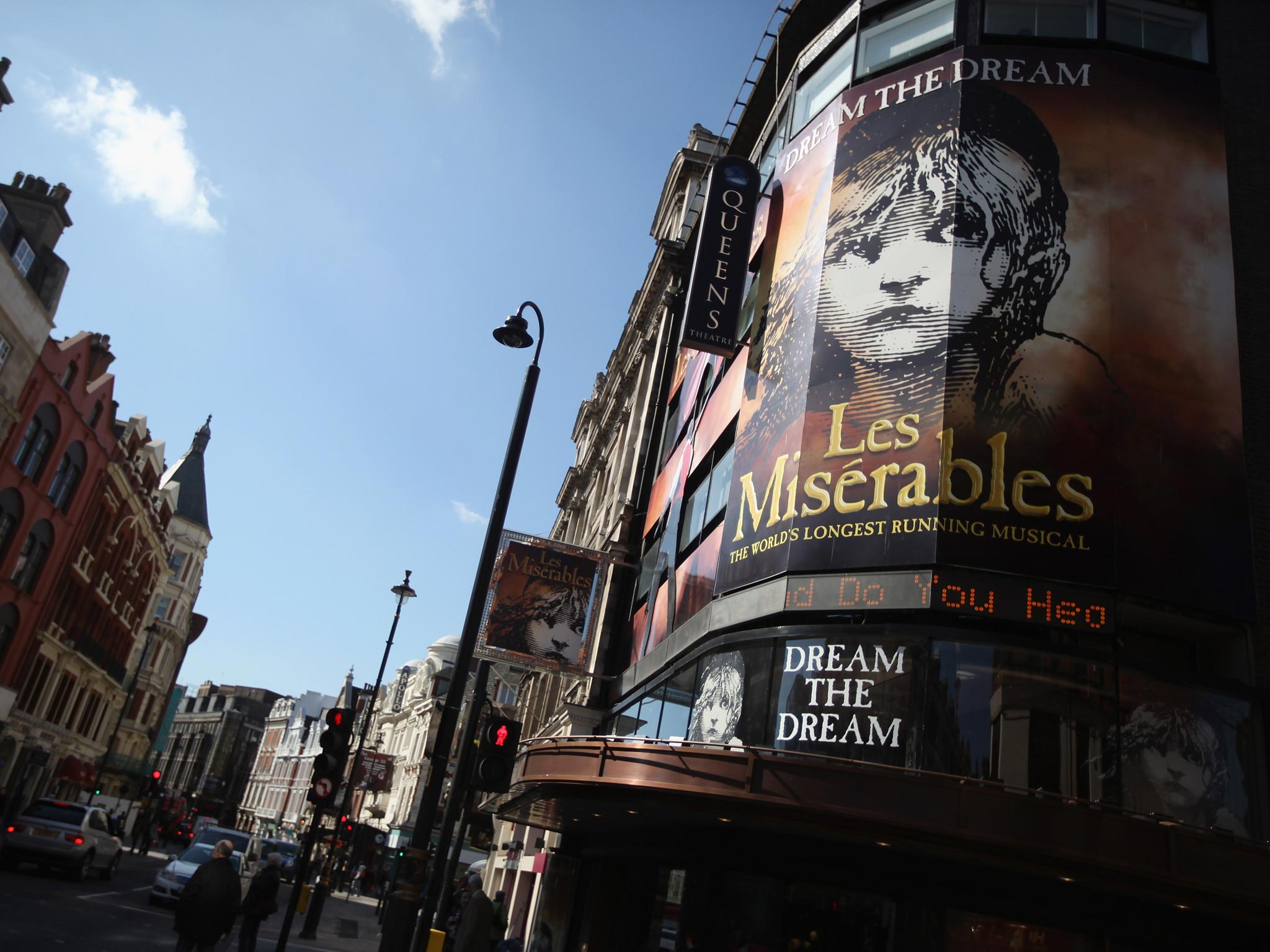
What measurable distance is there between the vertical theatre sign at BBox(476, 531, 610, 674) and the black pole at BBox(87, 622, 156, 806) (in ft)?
147

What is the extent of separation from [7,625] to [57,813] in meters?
18.7

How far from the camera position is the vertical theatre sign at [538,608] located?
21.8 meters

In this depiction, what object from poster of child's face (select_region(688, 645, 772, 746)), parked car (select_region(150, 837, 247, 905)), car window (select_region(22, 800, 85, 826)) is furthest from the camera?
car window (select_region(22, 800, 85, 826))

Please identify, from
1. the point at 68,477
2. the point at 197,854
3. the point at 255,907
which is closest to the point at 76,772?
the point at 68,477

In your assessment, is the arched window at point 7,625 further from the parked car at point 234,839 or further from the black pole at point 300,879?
the black pole at point 300,879

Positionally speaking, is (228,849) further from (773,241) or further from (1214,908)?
(773,241)

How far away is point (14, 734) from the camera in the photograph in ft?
139

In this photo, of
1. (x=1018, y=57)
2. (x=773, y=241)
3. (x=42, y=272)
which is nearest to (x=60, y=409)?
(x=42, y=272)

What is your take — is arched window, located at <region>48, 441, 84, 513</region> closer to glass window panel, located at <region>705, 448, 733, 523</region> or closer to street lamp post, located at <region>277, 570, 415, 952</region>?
street lamp post, located at <region>277, 570, 415, 952</region>

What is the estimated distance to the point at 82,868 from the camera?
2367 cm

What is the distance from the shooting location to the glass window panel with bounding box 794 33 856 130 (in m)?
18.6

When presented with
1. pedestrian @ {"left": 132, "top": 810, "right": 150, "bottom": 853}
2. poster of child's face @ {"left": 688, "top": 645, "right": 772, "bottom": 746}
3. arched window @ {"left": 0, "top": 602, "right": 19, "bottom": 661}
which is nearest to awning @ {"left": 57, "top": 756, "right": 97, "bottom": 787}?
pedestrian @ {"left": 132, "top": 810, "right": 150, "bottom": 853}

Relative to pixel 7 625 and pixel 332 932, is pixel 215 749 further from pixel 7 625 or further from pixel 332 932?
pixel 332 932

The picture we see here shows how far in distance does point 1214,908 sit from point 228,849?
11.2 metres
